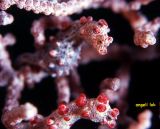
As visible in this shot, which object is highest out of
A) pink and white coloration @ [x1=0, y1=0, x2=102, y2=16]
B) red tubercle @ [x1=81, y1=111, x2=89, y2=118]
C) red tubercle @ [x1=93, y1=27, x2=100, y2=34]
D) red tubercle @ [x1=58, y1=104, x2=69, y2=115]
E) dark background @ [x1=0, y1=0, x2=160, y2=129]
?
dark background @ [x1=0, y1=0, x2=160, y2=129]

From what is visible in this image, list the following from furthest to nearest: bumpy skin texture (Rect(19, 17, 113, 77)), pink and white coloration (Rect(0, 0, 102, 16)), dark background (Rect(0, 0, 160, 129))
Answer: dark background (Rect(0, 0, 160, 129))
bumpy skin texture (Rect(19, 17, 113, 77))
pink and white coloration (Rect(0, 0, 102, 16))

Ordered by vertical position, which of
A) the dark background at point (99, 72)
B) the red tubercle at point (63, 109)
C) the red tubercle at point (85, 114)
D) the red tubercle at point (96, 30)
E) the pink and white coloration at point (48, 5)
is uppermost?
the dark background at point (99, 72)

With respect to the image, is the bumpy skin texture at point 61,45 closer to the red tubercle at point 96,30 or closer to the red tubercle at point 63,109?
the red tubercle at point 96,30

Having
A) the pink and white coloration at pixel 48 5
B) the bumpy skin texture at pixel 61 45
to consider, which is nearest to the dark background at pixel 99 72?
the bumpy skin texture at pixel 61 45

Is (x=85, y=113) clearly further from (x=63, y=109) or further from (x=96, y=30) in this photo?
(x=96, y=30)

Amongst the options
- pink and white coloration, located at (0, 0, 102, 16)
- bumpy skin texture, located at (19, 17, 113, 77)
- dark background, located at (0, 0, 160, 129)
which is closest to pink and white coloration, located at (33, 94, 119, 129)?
bumpy skin texture, located at (19, 17, 113, 77)

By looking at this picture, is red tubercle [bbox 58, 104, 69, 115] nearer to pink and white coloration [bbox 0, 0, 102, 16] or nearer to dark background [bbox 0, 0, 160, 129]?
pink and white coloration [bbox 0, 0, 102, 16]

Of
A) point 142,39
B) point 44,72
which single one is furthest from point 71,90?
point 142,39

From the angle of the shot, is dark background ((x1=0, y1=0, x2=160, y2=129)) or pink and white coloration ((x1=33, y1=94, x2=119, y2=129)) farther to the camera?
dark background ((x1=0, y1=0, x2=160, y2=129))

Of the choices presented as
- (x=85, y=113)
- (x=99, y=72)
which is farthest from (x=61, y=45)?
(x=99, y=72)
